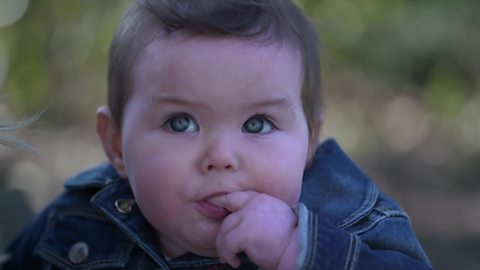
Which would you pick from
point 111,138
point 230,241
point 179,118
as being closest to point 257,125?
point 179,118

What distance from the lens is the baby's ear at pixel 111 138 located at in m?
1.99

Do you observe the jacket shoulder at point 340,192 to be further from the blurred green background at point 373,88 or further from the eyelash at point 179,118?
the blurred green background at point 373,88

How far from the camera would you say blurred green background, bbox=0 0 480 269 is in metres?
4.57

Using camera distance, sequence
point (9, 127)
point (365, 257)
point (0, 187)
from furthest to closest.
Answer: point (0, 187), point (9, 127), point (365, 257)

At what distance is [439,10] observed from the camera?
4.92 m

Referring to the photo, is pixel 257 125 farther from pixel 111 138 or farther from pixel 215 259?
pixel 111 138

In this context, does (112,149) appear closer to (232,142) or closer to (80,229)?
(80,229)

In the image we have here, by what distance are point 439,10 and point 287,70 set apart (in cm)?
343

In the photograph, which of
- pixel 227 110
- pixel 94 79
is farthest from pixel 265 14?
pixel 94 79

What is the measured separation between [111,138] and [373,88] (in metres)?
3.58

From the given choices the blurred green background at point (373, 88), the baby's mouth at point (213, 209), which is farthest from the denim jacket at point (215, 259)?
the blurred green background at point (373, 88)

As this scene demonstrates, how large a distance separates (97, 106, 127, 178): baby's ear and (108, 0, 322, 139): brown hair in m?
0.03

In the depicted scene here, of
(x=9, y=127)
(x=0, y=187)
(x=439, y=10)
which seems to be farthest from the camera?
(x=439, y=10)

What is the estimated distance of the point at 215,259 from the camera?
1763mm
